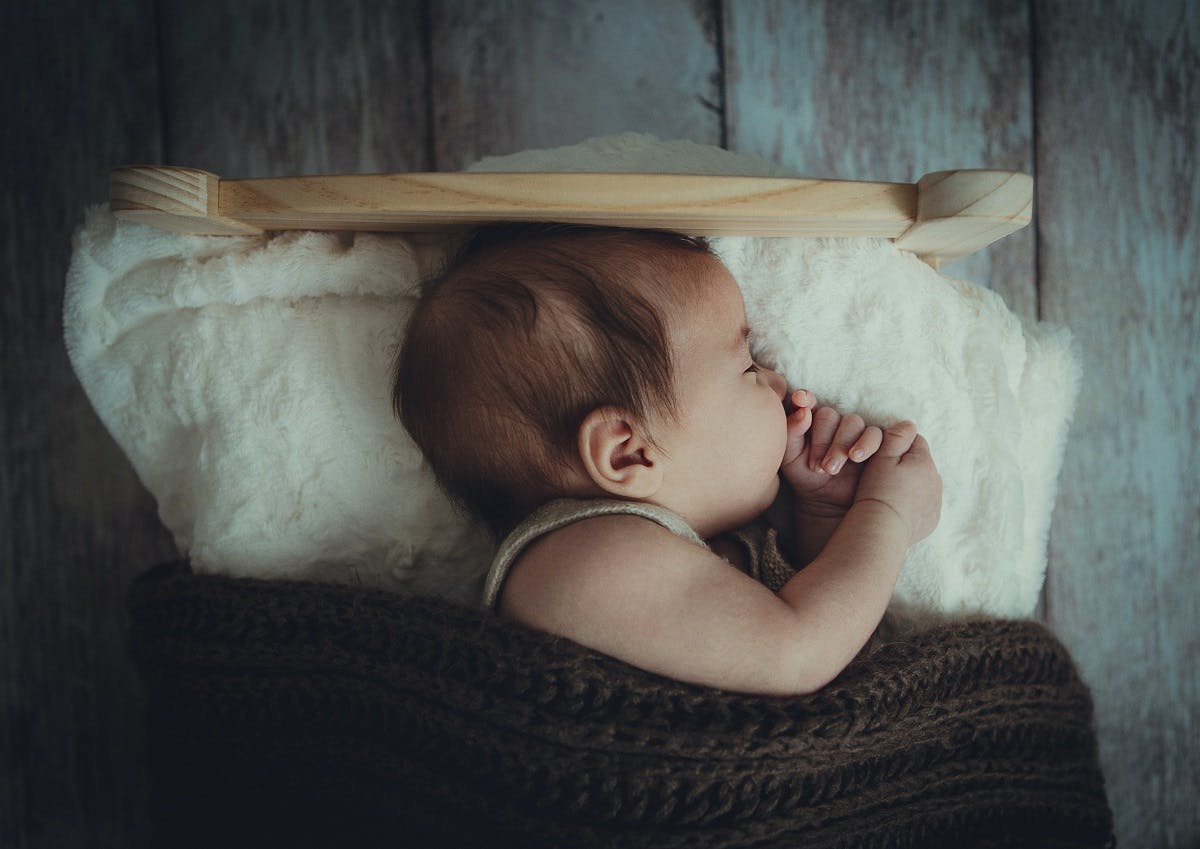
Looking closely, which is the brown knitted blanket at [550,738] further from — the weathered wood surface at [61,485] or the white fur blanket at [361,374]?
the weathered wood surface at [61,485]

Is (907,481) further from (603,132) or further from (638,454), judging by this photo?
(603,132)

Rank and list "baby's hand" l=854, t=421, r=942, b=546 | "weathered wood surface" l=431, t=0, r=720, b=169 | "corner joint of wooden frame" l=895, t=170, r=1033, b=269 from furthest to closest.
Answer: "weathered wood surface" l=431, t=0, r=720, b=169 < "baby's hand" l=854, t=421, r=942, b=546 < "corner joint of wooden frame" l=895, t=170, r=1033, b=269

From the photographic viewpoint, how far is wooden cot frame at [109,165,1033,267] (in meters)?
0.51

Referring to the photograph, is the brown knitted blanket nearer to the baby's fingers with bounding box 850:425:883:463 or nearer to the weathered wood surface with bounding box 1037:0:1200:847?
the baby's fingers with bounding box 850:425:883:463

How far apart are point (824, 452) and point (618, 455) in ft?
0.63

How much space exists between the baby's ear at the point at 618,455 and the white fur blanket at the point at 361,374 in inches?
6.3

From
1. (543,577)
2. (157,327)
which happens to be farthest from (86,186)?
(543,577)

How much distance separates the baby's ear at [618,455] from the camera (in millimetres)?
587

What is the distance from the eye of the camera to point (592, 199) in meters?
0.51

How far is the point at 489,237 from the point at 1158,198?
2.51 feet

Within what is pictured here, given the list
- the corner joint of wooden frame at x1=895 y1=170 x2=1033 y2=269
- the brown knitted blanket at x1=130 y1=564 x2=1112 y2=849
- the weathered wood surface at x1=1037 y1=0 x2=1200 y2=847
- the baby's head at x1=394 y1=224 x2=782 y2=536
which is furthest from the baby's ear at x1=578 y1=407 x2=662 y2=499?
the weathered wood surface at x1=1037 y1=0 x2=1200 y2=847

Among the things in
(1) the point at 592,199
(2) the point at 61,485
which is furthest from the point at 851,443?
(2) the point at 61,485

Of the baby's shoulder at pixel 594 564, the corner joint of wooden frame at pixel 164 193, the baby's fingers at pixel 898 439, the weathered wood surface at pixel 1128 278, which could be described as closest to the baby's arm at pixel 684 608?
the baby's shoulder at pixel 594 564

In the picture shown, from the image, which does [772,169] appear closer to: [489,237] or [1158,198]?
[489,237]
